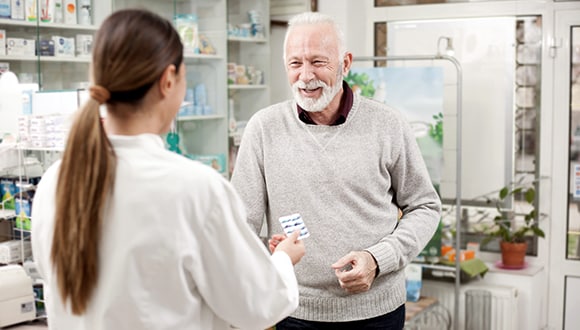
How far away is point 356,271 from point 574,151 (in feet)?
9.45

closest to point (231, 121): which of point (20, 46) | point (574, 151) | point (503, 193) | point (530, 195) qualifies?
point (20, 46)

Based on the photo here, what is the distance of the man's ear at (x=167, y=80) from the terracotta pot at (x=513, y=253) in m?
3.37

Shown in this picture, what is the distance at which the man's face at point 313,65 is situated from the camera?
2.03 metres

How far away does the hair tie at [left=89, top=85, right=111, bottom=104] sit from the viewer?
116 centimetres

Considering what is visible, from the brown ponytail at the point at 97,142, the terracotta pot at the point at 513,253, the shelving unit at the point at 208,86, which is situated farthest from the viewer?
the terracotta pot at the point at 513,253

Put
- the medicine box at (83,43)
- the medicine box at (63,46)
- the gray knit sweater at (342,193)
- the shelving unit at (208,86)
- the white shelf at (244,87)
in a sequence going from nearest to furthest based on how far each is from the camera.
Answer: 1. the gray knit sweater at (342,193)
2. the medicine box at (63,46)
3. the medicine box at (83,43)
4. the shelving unit at (208,86)
5. the white shelf at (244,87)

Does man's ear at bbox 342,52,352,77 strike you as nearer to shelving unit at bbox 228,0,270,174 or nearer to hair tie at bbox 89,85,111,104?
hair tie at bbox 89,85,111,104

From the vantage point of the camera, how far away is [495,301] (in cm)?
409

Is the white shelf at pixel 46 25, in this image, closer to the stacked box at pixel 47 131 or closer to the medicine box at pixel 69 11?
the medicine box at pixel 69 11

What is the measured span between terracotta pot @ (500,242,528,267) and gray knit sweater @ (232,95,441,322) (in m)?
2.30

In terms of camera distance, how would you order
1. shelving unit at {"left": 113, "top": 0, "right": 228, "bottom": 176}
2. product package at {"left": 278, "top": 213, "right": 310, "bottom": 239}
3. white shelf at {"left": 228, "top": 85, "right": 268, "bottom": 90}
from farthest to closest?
white shelf at {"left": 228, "top": 85, "right": 268, "bottom": 90} → shelving unit at {"left": 113, "top": 0, "right": 228, "bottom": 176} → product package at {"left": 278, "top": 213, "right": 310, "bottom": 239}

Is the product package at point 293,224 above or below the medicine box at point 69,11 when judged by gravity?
below

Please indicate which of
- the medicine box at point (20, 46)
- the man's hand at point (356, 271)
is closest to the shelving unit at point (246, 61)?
the medicine box at point (20, 46)

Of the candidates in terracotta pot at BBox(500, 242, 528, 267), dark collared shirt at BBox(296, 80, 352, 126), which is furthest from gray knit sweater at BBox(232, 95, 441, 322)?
terracotta pot at BBox(500, 242, 528, 267)
